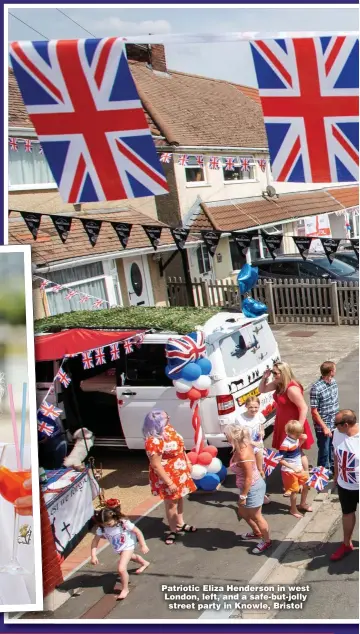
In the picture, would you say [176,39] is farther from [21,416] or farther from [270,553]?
[270,553]

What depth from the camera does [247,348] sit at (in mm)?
8719

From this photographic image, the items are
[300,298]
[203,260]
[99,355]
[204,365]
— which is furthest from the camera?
[203,260]

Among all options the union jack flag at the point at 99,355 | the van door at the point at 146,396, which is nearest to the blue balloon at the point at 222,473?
the van door at the point at 146,396

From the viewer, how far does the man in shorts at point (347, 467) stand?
20.2ft

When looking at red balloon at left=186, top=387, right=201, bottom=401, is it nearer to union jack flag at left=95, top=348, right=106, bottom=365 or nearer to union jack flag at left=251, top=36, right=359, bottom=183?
union jack flag at left=95, top=348, right=106, bottom=365

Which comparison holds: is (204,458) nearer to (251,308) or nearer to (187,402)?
(187,402)

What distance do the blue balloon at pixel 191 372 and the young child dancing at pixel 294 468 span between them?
1.09 m

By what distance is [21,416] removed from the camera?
581cm

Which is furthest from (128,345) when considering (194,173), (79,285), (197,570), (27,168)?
(194,173)

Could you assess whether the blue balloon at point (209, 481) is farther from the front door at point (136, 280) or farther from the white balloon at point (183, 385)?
the front door at point (136, 280)

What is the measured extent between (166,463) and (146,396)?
178cm

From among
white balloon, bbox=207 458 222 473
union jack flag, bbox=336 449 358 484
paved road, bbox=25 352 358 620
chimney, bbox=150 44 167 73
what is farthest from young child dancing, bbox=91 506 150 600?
chimney, bbox=150 44 167 73

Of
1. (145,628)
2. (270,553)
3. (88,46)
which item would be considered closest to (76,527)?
(145,628)

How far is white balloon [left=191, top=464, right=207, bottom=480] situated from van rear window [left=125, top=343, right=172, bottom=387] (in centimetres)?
146
